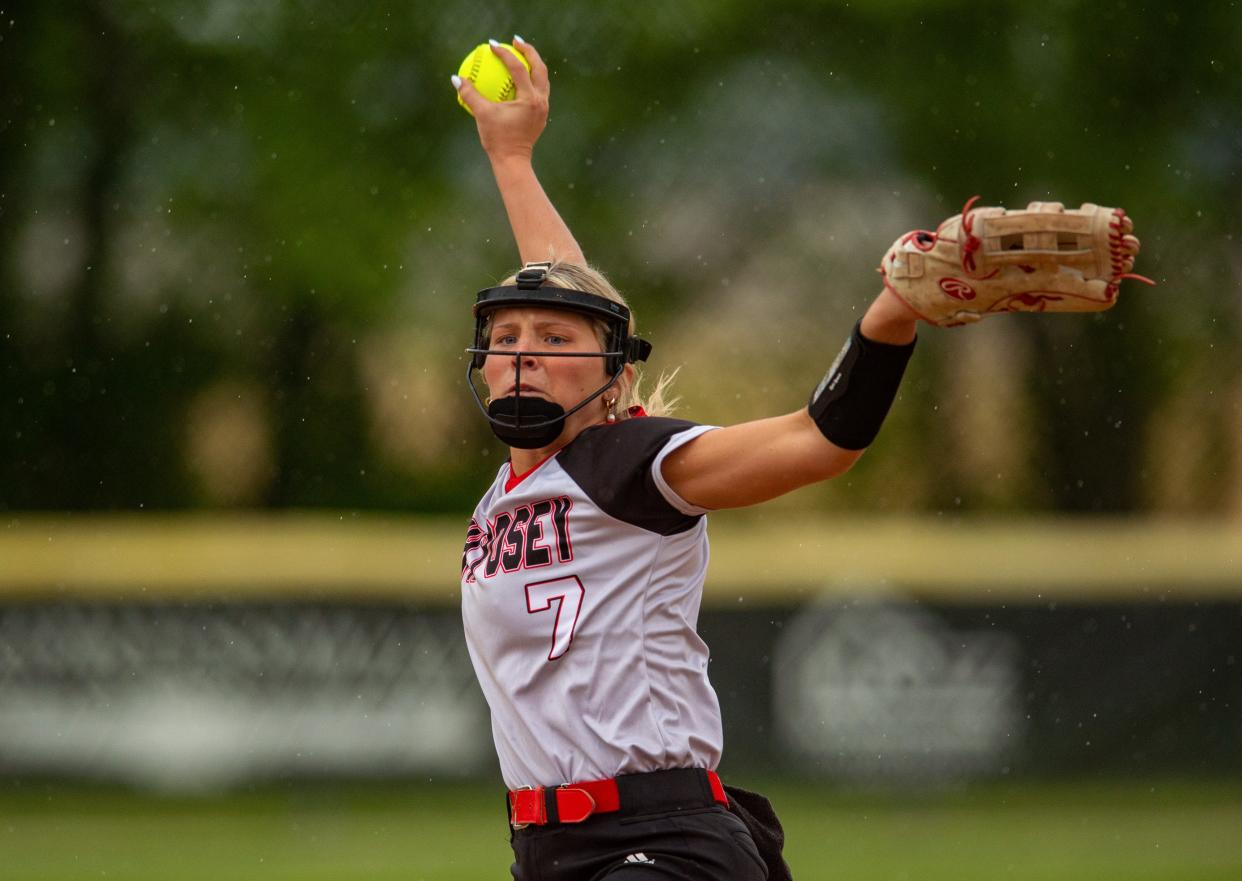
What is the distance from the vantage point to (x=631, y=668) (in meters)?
3.31

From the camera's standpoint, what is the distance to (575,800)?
327cm

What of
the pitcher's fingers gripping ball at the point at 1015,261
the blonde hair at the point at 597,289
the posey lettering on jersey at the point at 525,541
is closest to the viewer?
the pitcher's fingers gripping ball at the point at 1015,261

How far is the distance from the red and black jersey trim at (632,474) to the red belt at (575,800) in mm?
468

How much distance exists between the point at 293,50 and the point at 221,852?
798 cm

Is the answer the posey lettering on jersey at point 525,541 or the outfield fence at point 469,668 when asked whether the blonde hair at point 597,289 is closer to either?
the posey lettering on jersey at point 525,541

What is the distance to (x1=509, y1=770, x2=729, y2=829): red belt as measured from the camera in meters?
3.26

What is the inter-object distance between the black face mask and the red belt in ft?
2.11

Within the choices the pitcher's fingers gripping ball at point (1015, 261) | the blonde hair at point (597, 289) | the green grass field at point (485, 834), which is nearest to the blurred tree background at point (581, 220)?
the green grass field at point (485, 834)

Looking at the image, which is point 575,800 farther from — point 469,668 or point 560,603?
point 469,668

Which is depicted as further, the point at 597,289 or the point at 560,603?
the point at 597,289

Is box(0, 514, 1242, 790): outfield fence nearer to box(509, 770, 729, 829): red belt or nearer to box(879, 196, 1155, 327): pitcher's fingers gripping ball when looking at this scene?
box(509, 770, 729, 829): red belt

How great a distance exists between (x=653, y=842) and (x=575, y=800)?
6.1 inches

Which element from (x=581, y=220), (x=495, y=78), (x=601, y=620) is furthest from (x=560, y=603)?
(x=581, y=220)

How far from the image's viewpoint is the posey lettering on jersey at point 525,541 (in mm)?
3373
